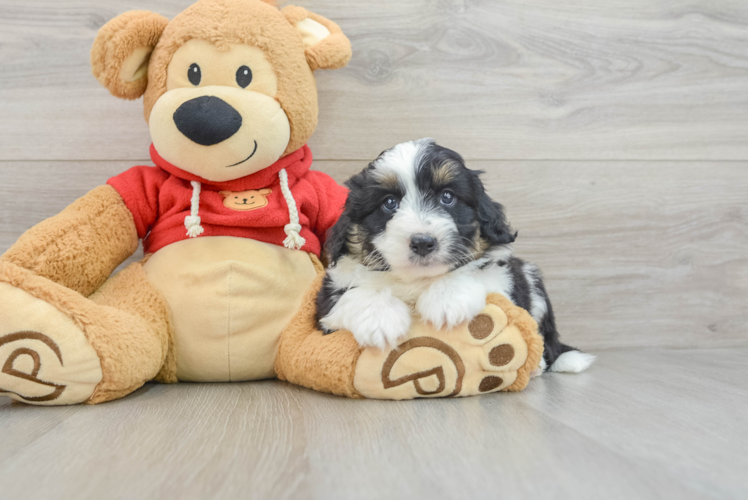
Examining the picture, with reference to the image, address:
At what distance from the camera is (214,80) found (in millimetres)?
1562

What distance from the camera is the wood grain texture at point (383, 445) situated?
861mm

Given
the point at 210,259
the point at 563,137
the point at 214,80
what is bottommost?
the point at 210,259

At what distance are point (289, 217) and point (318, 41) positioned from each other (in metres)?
0.55

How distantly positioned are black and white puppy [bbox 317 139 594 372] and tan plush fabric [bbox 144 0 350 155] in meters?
0.34

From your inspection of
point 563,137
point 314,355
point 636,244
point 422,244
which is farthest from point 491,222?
point 636,244

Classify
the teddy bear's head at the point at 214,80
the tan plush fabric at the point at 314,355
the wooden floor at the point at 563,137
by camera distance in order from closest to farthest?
the tan plush fabric at the point at 314,355
the teddy bear's head at the point at 214,80
the wooden floor at the point at 563,137

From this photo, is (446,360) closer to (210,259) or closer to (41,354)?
(210,259)

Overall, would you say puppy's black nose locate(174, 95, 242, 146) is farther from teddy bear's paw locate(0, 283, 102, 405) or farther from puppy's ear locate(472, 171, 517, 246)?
puppy's ear locate(472, 171, 517, 246)

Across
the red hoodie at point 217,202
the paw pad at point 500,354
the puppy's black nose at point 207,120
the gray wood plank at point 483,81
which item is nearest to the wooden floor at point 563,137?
the gray wood plank at point 483,81

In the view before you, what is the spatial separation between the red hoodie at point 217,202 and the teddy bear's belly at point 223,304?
53mm

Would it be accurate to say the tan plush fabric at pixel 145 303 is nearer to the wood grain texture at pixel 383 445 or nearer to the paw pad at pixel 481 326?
the wood grain texture at pixel 383 445

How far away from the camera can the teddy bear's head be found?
1520 mm

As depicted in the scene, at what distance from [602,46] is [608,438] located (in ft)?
5.41

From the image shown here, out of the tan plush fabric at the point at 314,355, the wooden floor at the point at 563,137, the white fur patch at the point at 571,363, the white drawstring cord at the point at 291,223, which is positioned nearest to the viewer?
the tan plush fabric at the point at 314,355
